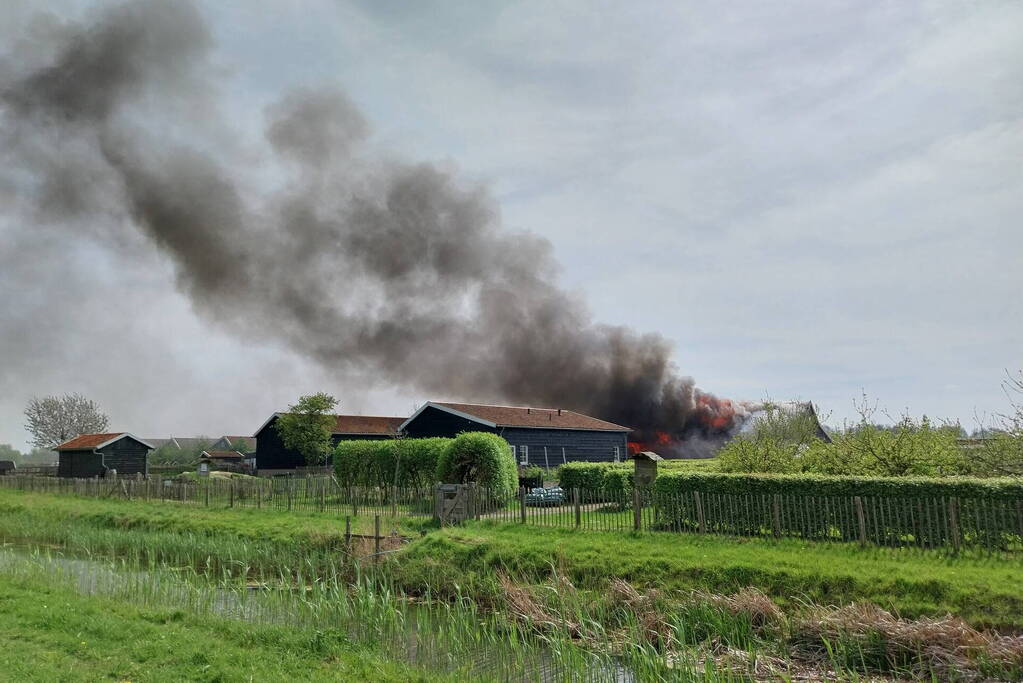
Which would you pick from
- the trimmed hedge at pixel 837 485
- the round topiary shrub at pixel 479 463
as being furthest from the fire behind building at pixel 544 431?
the trimmed hedge at pixel 837 485

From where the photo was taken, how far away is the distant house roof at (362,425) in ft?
179

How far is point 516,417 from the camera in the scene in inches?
1641

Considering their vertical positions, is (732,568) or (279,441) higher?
(279,441)

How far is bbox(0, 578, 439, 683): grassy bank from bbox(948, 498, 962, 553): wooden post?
38.3 feet

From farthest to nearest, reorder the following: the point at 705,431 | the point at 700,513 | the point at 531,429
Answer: the point at 705,431 < the point at 531,429 < the point at 700,513

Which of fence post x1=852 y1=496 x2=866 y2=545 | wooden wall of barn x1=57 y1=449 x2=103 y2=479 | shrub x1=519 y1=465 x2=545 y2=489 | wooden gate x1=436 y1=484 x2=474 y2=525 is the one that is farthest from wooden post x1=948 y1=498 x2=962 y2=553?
wooden wall of barn x1=57 y1=449 x2=103 y2=479

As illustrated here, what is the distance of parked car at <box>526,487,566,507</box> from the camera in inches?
973

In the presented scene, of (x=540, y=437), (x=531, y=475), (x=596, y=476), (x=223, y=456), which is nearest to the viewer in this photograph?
(x=596, y=476)

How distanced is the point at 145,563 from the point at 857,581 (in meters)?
17.5

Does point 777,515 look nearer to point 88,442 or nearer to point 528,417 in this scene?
point 528,417

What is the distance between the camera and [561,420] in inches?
1750

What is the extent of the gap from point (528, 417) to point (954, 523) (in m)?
28.7

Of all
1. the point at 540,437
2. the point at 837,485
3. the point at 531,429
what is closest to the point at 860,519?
the point at 837,485

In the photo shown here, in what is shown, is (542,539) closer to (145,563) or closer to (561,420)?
(145,563)
